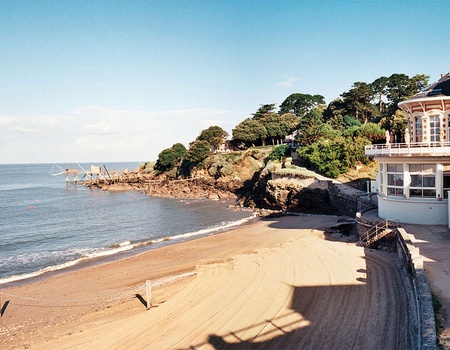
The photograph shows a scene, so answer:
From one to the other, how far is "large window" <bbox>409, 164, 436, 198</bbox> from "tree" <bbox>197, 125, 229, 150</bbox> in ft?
176

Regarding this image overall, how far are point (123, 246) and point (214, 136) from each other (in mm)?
46997

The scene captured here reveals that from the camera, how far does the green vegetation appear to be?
40.1 meters

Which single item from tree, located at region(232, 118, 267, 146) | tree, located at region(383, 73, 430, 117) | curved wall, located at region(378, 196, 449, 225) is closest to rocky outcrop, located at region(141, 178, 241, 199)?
tree, located at region(232, 118, 267, 146)

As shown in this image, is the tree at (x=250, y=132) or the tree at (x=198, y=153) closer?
the tree at (x=198, y=153)

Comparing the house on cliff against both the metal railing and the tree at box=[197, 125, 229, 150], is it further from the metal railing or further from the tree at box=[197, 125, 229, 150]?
the tree at box=[197, 125, 229, 150]

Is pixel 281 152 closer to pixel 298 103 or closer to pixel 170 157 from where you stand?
pixel 170 157

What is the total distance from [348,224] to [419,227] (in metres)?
7.99

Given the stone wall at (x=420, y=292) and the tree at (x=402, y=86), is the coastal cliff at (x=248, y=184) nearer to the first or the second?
the stone wall at (x=420, y=292)

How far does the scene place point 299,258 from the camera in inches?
746

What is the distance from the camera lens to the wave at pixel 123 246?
71.9 feet

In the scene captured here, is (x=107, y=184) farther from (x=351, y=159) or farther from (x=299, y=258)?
(x=299, y=258)

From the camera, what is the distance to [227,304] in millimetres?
14031

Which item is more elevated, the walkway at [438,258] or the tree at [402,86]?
the tree at [402,86]

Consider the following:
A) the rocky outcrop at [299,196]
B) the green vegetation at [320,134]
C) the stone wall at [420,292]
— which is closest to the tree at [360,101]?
the green vegetation at [320,134]
